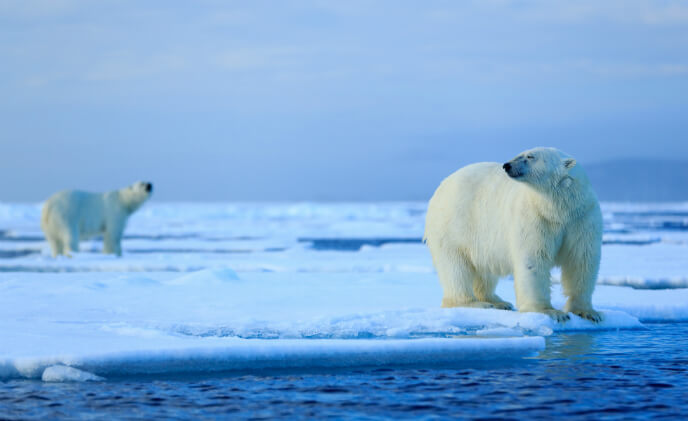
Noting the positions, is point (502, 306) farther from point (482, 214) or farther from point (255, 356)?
point (255, 356)

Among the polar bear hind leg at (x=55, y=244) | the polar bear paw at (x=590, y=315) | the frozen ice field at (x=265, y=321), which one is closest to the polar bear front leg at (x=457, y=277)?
the frozen ice field at (x=265, y=321)

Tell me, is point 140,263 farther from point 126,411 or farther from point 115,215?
point 126,411

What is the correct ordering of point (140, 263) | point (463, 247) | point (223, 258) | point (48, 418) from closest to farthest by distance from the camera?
point (48, 418)
point (463, 247)
point (140, 263)
point (223, 258)

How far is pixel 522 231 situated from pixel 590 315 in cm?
76

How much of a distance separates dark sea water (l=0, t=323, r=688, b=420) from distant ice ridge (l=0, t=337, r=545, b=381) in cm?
10

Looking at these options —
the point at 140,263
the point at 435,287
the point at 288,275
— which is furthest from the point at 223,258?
the point at 435,287

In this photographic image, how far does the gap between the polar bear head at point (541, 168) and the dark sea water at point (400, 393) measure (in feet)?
3.97

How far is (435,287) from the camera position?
8125 millimetres

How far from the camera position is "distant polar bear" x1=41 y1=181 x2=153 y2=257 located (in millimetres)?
14867

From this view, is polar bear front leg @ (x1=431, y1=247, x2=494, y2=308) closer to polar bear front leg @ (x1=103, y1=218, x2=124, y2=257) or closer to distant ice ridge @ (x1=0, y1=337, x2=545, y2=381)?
distant ice ridge @ (x1=0, y1=337, x2=545, y2=381)

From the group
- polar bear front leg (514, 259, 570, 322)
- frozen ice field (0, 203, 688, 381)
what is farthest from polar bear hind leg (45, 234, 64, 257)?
polar bear front leg (514, 259, 570, 322)

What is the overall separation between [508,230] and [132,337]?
257cm

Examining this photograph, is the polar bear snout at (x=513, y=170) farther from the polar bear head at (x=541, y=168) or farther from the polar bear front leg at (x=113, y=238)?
the polar bear front leg at (x=113, y=238)

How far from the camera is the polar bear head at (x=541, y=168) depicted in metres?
5.08
